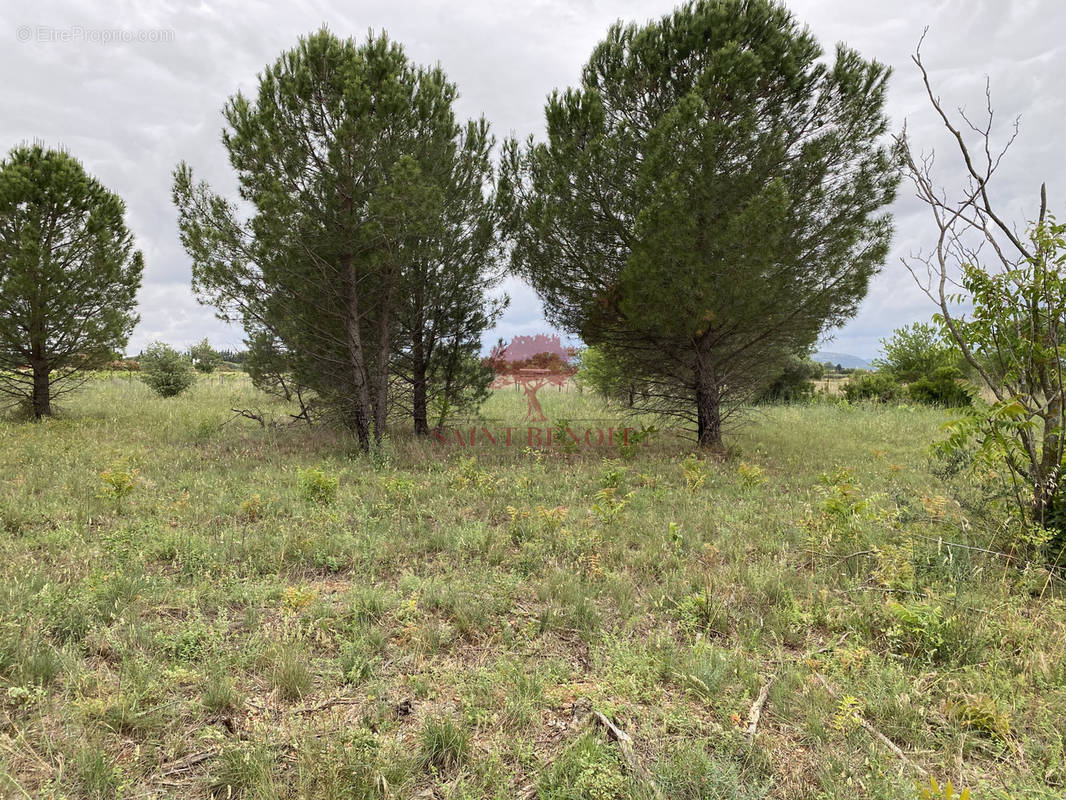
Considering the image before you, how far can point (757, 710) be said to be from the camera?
7.66 feet

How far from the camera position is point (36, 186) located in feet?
39.4

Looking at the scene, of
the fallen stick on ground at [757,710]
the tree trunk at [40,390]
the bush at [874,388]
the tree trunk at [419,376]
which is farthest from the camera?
the bush at [874,388]

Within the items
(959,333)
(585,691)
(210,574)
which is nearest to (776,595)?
(585,691)

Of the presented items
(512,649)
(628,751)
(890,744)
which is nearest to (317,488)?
(512,649)

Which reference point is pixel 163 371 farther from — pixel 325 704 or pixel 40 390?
pixel 325 704

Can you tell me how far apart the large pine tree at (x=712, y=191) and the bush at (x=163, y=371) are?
1730cm

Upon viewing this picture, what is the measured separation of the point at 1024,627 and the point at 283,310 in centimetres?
1041

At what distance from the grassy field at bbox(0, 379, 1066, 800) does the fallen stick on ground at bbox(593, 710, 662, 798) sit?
13 millimetres

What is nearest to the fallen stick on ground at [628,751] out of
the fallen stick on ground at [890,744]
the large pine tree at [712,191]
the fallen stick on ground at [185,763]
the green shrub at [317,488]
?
the fallen stick on ground at [890,744]

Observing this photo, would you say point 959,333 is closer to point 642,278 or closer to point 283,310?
point 642,278

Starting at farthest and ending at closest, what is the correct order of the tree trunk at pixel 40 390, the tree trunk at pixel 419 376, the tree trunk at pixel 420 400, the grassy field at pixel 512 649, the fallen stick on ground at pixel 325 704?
1. the tree trunk at pixel 40 390
2. the tree trunk at pixel 420 400
3. the tree trunk at pixel 419 376
4. the fallen stick on ground at pixel 325 704
5. the grassy field at pixel 512 649

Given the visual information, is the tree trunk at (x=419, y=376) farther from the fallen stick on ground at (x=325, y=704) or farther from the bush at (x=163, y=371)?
the bush at (x=163, y=371)

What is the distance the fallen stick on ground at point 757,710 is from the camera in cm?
219

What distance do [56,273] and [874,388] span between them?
27829 millimetres
